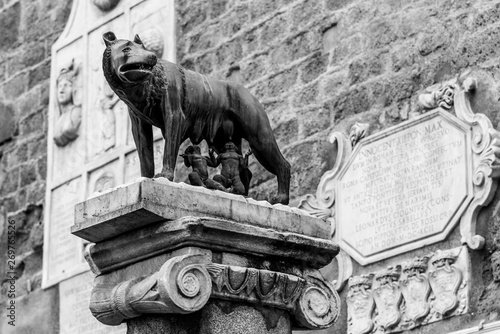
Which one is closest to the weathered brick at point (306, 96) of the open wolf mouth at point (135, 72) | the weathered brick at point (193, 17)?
the weathered brick at point (193, 17)

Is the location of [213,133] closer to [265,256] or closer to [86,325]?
[265,256]

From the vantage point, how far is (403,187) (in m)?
7.12

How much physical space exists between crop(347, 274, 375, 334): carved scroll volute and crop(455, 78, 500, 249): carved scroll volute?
0.72m

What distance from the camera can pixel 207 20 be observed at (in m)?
9.11

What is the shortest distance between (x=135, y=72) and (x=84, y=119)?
5.43 meters

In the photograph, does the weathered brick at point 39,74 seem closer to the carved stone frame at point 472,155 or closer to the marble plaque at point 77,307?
the marble plaque at point 77,307

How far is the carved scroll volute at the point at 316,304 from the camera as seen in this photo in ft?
14.8

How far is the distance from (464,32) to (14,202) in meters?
4.87

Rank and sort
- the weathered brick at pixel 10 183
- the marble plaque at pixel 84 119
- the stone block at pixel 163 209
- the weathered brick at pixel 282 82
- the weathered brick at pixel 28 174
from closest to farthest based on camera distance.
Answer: the stone block at pixel 163 209 < the weathered brick at pixel 282 82 < the marble plaque at pixel 84 119 < the weathered brick at pixel 28 174 < the weathered brick at pixel 10 183

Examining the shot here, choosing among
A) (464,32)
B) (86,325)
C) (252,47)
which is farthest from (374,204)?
(86,325)

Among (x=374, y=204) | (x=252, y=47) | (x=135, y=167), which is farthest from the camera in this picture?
(x=135, y=167)

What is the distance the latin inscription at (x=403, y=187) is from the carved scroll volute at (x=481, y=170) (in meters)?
0.08

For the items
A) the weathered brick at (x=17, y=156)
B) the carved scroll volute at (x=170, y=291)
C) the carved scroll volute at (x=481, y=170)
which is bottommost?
the carved scroll volute at (x=170, y=291)

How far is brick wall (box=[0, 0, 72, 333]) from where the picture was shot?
10219mm
